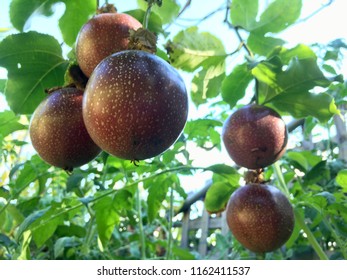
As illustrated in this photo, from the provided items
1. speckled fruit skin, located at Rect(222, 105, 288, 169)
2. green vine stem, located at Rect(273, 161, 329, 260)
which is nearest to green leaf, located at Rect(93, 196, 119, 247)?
speckled fruit skin, located at Rect(222, 105, 288, 169)

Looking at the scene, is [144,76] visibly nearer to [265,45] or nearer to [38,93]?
[38,93]

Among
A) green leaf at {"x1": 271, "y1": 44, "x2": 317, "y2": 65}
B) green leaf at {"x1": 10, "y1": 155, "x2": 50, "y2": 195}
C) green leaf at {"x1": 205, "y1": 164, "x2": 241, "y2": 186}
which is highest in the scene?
green leaf at {"x1": 271, "y1": 44, "x2": 317, "y2": 65}

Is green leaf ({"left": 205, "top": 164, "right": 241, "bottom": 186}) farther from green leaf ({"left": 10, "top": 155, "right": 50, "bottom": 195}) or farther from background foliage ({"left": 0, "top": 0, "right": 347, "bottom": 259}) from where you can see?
green leaf ({"left": 10, "top": 155, "right": 50, "bottom": 195})

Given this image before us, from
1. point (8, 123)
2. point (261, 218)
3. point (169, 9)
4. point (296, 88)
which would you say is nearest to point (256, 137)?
point (296, 88)

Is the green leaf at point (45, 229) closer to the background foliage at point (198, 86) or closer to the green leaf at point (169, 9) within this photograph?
the background foliage at point (198, 86)

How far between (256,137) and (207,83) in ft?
0.64

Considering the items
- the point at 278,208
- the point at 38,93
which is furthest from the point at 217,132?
the point at 38,93

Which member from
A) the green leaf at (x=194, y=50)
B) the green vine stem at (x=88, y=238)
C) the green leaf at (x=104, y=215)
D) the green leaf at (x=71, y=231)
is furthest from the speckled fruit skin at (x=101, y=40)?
the green leaf at (x=71, y=231)

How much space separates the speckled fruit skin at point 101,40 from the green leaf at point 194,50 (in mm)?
213

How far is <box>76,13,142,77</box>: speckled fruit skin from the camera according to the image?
767 mm

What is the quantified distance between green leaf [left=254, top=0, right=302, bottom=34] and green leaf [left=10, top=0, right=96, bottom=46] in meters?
0.46

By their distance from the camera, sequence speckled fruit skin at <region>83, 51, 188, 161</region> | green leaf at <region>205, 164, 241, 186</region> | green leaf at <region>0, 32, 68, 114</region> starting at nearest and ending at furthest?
1. speckled fruit skin at <region>83, 51, 188, 161</region>
2. green leaf at <region>0, 32, 68, 114</region>
3. green leaf at <region>205, 164, 241, 186</region>

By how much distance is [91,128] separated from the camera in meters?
0.66

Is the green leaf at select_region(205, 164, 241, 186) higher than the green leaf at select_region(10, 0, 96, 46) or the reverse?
the reverse
